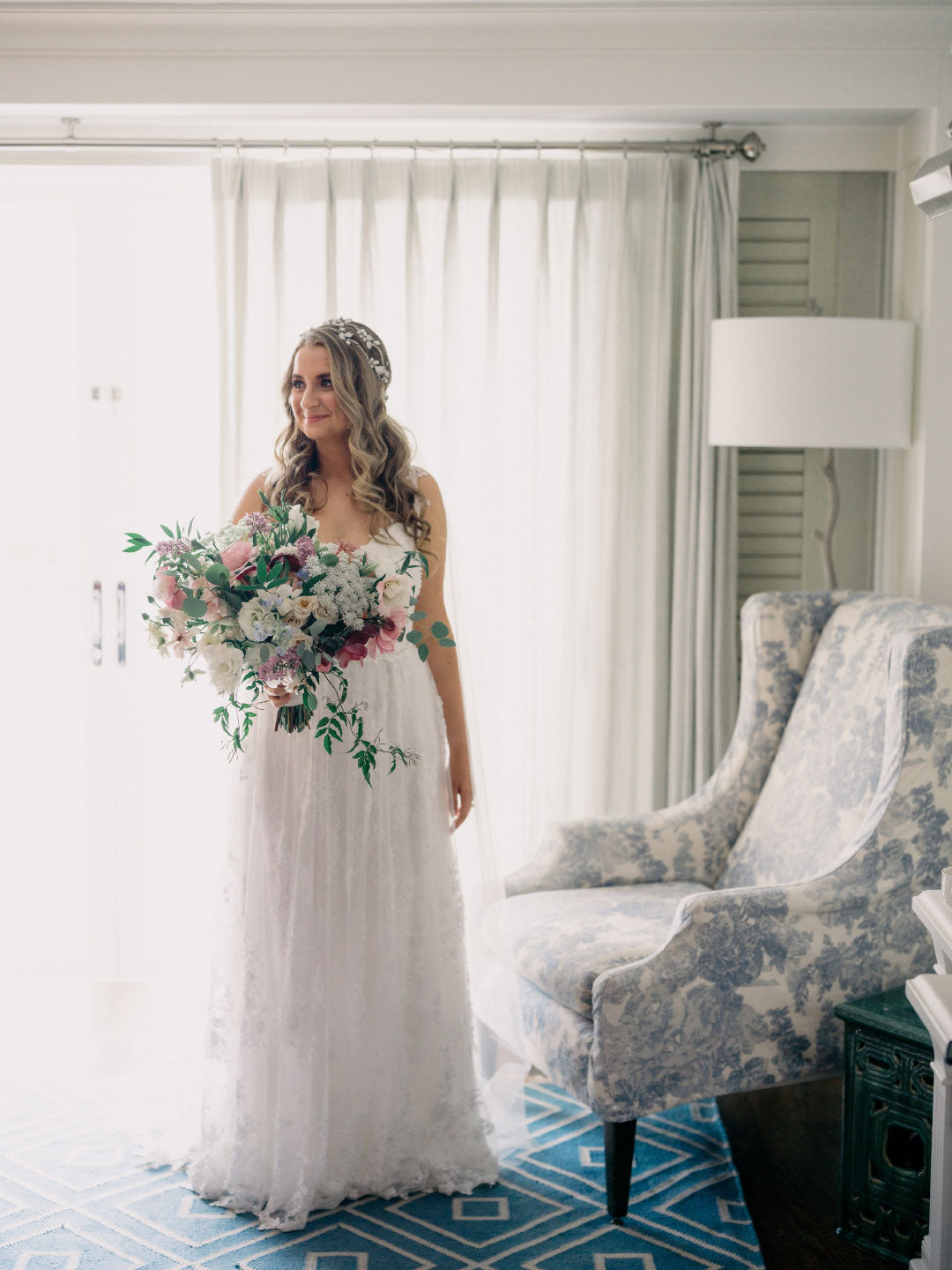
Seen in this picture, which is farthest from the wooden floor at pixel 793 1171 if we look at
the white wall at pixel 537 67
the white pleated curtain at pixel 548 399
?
the white wall at pixel 537 67

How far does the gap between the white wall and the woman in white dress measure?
1112 millimetres

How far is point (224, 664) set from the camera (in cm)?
215

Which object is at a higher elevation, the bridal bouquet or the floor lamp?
the floor lamp

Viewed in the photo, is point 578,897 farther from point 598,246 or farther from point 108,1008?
point 598,246

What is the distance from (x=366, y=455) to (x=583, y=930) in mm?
1127

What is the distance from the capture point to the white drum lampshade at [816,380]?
116 inches

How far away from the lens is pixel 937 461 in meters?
3.20

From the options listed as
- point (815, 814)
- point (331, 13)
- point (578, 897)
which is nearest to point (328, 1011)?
point (578, 897)

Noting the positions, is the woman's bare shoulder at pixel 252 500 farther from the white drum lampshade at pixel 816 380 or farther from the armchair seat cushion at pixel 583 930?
the white drum lampshade at pixel 816 380

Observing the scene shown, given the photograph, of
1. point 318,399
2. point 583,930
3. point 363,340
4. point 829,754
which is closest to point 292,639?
point 318,399

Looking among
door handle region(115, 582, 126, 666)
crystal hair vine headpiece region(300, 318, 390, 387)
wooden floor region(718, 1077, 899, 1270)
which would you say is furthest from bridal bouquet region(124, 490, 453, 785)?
door handle region(115, 582, 126, 666)

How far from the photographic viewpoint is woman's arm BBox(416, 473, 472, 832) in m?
2.51

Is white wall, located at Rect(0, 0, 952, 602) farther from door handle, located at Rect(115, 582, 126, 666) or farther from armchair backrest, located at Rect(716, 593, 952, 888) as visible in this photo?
door handle, located at Rect(115, 582, 126, 666)

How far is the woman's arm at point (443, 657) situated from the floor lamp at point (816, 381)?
3.03ft
